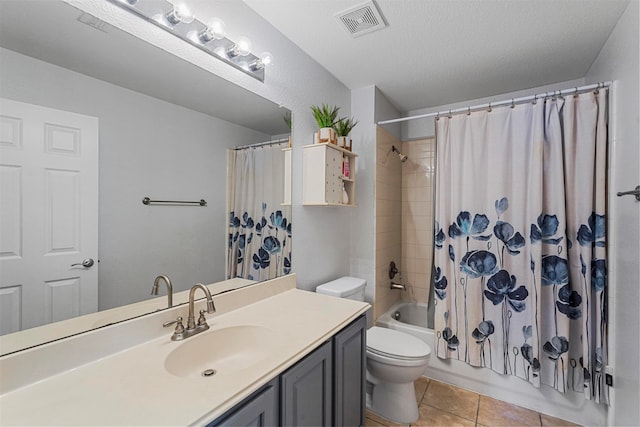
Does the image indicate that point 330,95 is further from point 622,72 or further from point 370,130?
point 622,72

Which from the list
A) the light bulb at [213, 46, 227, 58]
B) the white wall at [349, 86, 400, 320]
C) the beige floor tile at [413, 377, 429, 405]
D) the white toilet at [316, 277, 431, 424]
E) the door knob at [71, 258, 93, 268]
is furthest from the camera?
the white wall at [349, 86, 400, 320]

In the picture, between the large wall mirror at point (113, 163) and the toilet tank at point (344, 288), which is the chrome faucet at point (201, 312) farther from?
the toilet tank at point (344, 288)

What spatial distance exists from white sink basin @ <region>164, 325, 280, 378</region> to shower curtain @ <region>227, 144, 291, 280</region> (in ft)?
1.07

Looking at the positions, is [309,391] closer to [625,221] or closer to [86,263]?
[86,263]

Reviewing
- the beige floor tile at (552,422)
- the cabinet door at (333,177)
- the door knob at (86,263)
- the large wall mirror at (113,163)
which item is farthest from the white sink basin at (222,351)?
the beige floor tile at (552,422)

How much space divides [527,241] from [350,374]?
145 cm

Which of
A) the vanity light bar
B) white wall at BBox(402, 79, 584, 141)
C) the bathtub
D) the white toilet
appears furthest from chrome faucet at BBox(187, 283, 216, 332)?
white wall at BBox(402, 79, 584, 141)

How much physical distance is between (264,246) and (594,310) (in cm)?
202

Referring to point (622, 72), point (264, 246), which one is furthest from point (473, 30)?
point (264, 246)

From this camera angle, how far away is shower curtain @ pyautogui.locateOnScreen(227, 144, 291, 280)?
1457mm

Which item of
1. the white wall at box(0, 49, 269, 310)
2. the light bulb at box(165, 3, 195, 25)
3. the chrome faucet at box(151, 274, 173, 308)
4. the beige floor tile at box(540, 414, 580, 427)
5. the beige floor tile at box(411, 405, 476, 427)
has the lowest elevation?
the beige floor tile at box(540, 414, 580, 427)

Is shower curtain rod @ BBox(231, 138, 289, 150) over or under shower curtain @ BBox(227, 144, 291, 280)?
over

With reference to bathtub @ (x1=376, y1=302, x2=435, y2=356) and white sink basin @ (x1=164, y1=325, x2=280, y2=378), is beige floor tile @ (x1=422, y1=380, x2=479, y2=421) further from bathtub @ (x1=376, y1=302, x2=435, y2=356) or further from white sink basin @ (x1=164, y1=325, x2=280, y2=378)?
white sink basin @ (x1=164, y1=325, x2=280, y2=378)

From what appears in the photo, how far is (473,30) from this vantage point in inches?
66.2
